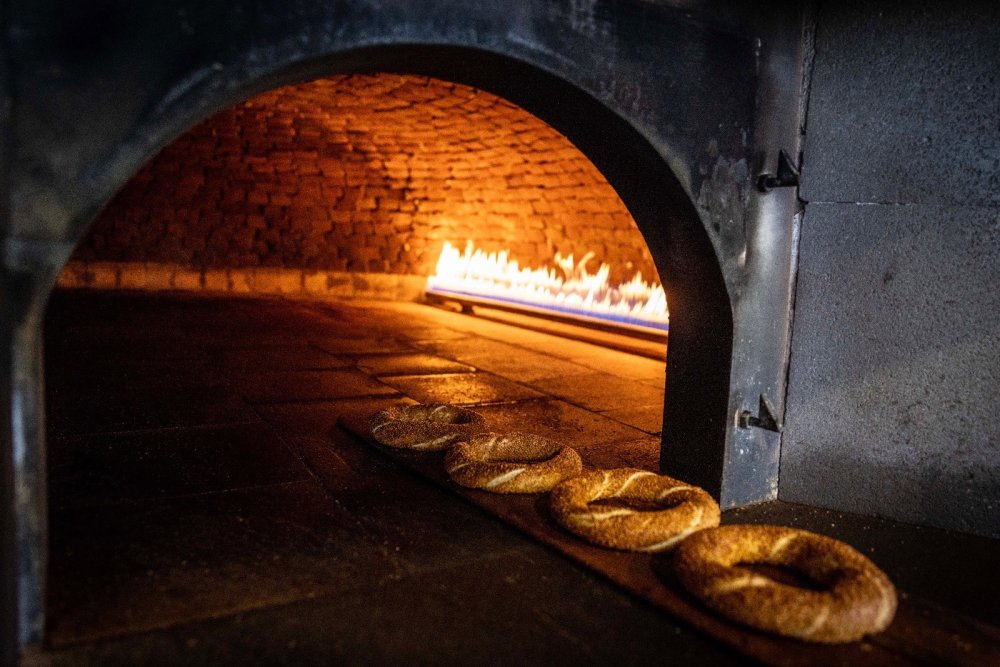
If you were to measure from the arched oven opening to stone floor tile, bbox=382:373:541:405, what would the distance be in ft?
0.11

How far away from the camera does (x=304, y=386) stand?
14.8 feet

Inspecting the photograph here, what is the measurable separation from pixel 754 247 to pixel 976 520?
1.41 metres

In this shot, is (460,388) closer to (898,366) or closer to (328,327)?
(898,366)

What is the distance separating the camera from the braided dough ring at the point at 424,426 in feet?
10.5

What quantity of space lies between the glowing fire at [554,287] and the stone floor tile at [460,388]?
2313 mm

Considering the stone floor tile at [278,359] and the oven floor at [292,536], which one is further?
the stone floor tile at [278,359]

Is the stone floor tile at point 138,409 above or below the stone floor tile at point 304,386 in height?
below

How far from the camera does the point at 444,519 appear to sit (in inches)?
99.6

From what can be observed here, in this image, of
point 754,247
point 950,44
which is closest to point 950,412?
point 754,247

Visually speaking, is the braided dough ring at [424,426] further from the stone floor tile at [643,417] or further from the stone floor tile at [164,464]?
the stone floor tile at [643,417]

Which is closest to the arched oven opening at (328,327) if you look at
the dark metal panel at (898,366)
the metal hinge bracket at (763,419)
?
the metal hinge bracket at (763,419)

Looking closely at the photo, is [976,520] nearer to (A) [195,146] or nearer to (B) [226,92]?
(B) [226,92]

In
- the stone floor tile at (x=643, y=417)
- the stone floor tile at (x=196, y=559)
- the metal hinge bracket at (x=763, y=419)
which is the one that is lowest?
the stone floor tile at (x=196, y=559)

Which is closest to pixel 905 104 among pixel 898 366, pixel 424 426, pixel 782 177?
pixel 782 177
